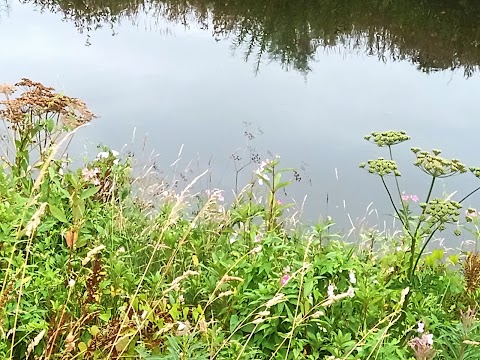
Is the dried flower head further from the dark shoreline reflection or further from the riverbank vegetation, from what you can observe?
the dark shoreline reflection

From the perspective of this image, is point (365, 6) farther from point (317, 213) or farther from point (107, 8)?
point (317, 213)

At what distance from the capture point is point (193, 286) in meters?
2.54

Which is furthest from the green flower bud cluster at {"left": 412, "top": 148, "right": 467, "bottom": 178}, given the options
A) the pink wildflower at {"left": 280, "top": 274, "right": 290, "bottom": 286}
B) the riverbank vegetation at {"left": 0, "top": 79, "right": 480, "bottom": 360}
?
the pink wildflower at {"left": 280, "top": 274, "right": 290, "bottom": 286}

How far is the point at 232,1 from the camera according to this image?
1113cm

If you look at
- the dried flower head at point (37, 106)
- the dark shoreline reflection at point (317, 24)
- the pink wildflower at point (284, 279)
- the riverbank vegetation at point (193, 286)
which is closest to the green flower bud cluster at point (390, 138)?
the riverbank vegetation at point (193, 286)

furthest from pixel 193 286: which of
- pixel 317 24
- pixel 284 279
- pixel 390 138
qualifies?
pixel 317 24

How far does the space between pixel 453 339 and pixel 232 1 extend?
383 inches

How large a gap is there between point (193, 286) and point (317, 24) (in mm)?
8875

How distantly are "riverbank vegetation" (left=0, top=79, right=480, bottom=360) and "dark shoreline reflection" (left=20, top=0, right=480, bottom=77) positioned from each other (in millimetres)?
5664

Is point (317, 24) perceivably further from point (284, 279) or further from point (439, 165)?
point (284, 279)

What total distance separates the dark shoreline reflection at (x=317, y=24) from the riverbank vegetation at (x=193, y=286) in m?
5.66

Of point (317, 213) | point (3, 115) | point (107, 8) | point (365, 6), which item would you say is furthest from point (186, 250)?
point (365, 6)

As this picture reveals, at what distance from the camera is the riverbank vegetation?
76.7 inches

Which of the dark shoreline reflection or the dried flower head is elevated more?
the dried flower head
